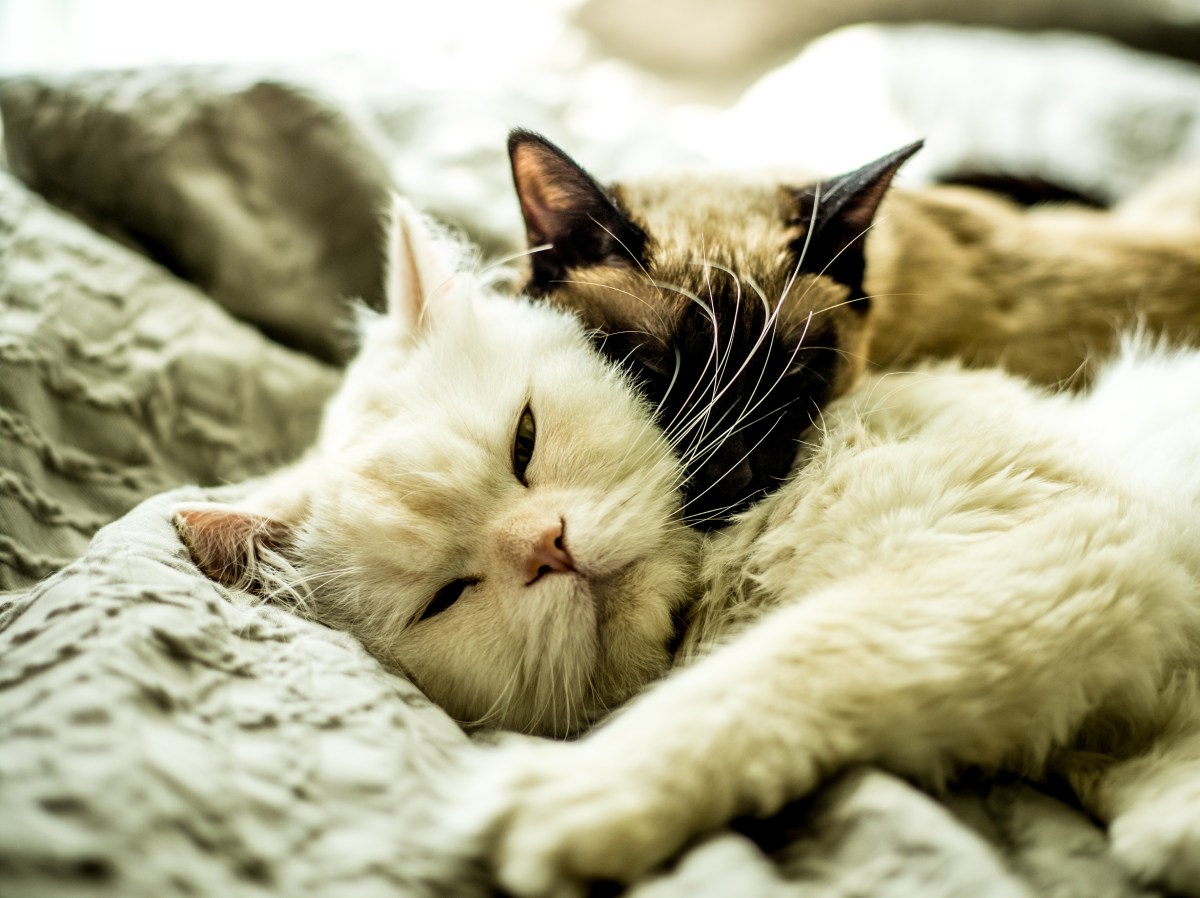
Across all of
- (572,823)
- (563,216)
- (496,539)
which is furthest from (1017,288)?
(572,823)

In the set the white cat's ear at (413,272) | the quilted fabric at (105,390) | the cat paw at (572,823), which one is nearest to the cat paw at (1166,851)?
the cat paw at (572,823)

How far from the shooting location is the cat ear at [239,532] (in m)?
0.96

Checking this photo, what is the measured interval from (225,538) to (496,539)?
0.33 metres

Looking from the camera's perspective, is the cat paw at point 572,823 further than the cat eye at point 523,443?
No

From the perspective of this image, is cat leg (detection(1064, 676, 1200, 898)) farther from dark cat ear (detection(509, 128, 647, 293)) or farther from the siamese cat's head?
dark cat ear (detection(509, 128, 647, 293))

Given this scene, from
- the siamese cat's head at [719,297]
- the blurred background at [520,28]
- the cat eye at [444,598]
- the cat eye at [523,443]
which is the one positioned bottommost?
the cat eye at [444,598]

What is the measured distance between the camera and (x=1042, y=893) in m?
0.67

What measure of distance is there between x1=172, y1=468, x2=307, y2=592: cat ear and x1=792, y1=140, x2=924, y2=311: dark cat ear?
2.67ft

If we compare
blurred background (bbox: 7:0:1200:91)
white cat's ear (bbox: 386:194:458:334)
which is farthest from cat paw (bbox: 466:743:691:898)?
blurred background (bbox: 7:0:1200:91)

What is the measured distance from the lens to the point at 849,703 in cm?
70

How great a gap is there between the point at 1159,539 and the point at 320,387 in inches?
55.6

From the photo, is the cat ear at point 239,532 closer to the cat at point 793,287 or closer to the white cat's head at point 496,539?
the white cat's head at point 496,539

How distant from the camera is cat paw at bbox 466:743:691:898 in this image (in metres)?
0.61

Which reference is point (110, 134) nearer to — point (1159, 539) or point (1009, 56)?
point (1159, 539)
